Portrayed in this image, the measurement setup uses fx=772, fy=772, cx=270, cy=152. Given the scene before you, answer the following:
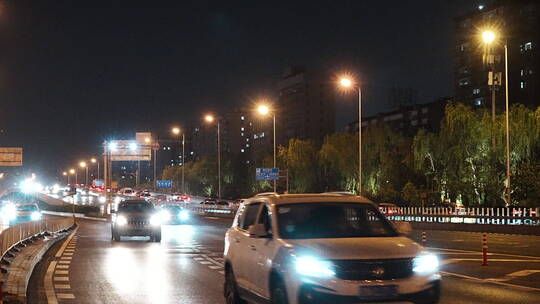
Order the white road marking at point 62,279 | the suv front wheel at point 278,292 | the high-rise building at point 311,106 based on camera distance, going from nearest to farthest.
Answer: the suv front wheel at point 278,292
the white road marking at point 62,279
the high-rise building at point 311,106

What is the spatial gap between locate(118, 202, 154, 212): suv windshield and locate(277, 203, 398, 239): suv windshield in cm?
2209

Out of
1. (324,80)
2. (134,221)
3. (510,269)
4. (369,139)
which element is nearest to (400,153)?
(369,139)

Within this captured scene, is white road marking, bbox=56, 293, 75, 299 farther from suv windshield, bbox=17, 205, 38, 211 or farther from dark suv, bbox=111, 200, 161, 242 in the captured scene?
suv windshield, bbox=17, 205, 38, 211

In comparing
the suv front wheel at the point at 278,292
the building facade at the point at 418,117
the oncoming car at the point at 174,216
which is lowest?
the oncoming car at the point at 174,216

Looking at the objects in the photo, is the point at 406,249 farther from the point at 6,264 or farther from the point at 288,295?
the point at 6,264

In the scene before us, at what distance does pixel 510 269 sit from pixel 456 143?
38802 mm

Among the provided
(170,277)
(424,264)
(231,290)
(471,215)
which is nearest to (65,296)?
(170,277)

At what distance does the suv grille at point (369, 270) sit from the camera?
889 cm

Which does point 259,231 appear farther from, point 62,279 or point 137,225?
point 137,225

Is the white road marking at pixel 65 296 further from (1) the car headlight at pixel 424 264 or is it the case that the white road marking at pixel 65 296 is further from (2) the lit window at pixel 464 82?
(2) the lit window at pixel 464 82

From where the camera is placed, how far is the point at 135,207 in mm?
32531

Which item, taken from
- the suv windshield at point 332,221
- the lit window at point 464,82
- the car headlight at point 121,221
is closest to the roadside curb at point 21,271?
the car headlight at point 121,221

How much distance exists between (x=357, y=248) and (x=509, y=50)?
114 meters

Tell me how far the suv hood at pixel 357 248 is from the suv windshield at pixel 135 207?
23088 mm
